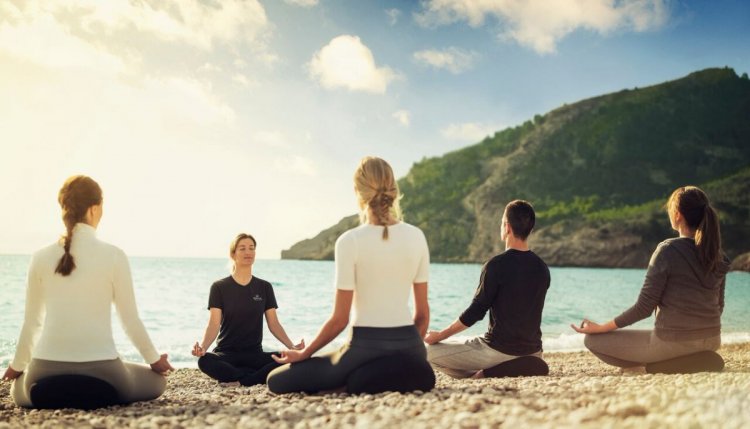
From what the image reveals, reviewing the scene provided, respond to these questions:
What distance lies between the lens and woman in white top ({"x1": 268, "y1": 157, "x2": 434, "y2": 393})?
511 centimetres

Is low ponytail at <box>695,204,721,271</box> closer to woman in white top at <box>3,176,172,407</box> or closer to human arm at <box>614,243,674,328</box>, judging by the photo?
human arm at <box>614,243,674,328</box>

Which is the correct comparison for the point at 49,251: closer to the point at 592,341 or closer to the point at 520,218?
the point at 520,218

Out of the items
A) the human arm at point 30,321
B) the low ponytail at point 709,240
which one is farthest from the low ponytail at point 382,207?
the low ponytail at point 709,240

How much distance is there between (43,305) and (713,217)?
7.11m

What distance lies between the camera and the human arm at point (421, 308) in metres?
5.45

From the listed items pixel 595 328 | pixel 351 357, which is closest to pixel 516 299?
Answer: pixel 595 328

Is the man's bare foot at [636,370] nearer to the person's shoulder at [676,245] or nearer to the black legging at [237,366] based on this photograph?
the person's shoulder at [676,245]

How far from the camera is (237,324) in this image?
8.09m

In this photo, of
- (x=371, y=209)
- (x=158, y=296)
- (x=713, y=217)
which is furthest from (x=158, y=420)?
(x=158, y=296)

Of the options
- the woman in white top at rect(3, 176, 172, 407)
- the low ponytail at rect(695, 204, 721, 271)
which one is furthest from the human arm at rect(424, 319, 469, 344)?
the woman in white top at rect(3, 176, 172, 407)

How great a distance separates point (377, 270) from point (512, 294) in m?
2.27

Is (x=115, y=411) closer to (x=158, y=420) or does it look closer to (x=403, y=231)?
(x=158, y=420)

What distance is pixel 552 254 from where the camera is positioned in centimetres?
9150

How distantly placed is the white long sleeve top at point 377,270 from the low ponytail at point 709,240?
352 centimetres
